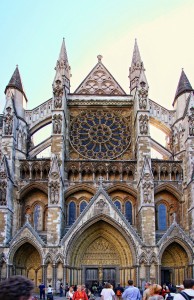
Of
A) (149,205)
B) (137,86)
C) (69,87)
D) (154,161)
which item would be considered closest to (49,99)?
(69,87)

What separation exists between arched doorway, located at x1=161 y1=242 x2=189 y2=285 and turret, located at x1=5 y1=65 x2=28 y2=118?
14.6 m

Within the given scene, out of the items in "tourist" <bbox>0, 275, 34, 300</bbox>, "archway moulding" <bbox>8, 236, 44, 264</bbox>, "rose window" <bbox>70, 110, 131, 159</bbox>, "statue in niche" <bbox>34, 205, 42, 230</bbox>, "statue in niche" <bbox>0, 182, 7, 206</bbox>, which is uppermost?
"rose window" <bbox>70, 110, 131, 159</bbox>

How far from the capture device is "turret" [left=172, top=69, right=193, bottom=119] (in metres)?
31.7

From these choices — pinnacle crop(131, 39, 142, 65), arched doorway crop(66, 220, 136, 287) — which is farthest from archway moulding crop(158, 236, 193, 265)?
pinnacle crop(131, 39, 142, 65)

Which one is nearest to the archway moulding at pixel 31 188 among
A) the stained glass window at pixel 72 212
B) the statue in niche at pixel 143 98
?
the stained glass window at pixel 72 212

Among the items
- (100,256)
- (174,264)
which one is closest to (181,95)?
(174,264)

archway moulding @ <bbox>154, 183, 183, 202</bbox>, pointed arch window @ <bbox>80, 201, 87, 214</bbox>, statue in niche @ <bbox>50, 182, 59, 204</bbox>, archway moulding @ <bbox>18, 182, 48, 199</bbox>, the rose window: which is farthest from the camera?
the rose window

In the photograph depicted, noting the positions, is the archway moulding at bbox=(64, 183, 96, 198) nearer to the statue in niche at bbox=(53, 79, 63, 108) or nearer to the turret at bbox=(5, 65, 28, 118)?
the statue in niche at bbox=(53, 79, 63, 108)

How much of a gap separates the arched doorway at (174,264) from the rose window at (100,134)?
779 cm

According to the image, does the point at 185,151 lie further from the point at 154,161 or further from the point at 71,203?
the point at 71,203

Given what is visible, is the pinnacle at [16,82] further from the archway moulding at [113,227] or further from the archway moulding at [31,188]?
the archway moulding at [113,227]

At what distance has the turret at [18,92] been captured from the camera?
31583 millimetres

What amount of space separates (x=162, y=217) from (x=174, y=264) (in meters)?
3.31

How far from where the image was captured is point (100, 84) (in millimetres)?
34750
